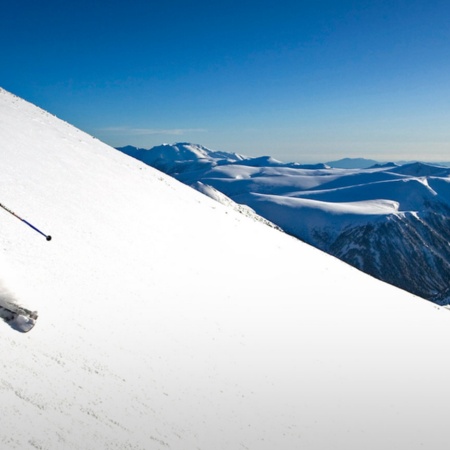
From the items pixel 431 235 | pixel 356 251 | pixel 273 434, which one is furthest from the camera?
pixel 431 235

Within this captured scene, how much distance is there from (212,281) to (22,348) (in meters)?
11.9

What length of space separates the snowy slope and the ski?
25 cm

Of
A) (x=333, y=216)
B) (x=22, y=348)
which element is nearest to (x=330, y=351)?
(x=22, y=348)

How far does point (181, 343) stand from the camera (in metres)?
13.3

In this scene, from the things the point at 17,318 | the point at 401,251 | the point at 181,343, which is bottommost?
the point at 401,251

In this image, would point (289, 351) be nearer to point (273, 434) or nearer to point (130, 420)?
point (273, 434)

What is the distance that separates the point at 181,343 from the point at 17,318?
235 inches

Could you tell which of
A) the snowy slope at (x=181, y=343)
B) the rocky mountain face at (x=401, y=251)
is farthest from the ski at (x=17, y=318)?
the rocky mountain face at (x=401, y=251)

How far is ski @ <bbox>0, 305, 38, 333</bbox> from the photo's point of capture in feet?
31.0

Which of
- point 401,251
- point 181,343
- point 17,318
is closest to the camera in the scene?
point 17,318

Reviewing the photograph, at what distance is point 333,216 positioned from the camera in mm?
149625

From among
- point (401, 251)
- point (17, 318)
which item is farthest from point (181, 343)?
point (401, 251)

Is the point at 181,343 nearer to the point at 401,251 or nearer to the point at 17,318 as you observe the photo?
the point at 17,318

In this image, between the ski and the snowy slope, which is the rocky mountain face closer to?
the snowy slope
